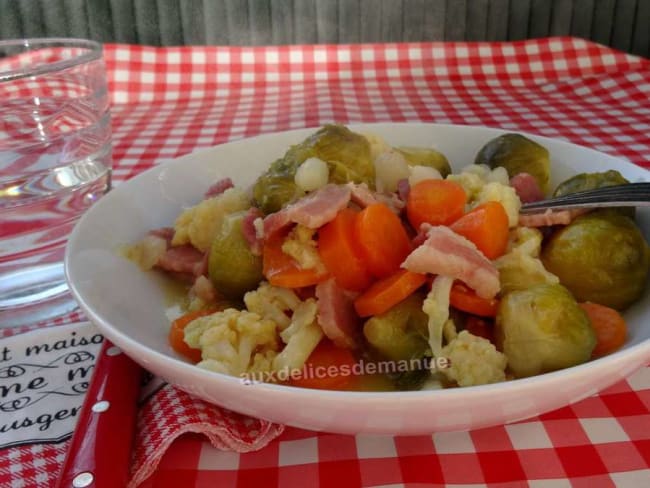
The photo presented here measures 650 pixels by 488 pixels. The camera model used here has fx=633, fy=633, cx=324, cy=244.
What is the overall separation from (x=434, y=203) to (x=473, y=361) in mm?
344

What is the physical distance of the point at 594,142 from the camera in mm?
2424

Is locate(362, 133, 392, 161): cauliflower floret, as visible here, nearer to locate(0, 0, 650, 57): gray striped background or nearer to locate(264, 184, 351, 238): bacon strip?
locate(264, 184, 351, 238): bacon strip

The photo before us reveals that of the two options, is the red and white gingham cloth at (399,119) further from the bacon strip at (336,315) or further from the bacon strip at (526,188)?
the bacon strip at (526,188)

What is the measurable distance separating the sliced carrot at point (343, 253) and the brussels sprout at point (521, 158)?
0.52m

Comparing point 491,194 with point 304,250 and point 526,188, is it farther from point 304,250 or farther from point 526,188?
point 304,250

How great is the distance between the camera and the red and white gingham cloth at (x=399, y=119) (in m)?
0.95

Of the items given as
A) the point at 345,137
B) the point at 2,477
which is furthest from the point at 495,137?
the point at 2,477

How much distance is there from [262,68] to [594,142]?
6.03ft

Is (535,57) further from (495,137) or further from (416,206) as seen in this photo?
(416,206)

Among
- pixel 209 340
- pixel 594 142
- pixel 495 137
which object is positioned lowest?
pixel 594 142

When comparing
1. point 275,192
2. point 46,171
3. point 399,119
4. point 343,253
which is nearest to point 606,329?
point 343,253

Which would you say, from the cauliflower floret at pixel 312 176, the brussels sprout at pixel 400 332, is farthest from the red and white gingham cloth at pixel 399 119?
the cauliflower floret at pixel 312 176

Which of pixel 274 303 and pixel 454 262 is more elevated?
pixel 454 262

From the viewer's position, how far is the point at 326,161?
1337 mm
